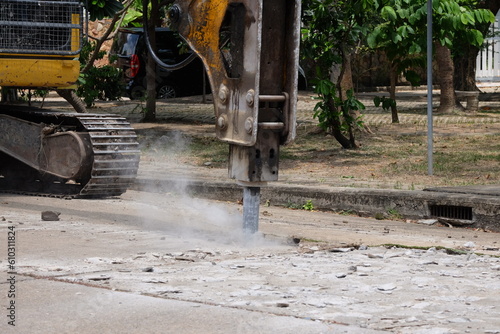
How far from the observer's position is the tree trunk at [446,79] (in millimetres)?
21609

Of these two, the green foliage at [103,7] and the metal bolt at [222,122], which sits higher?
the green foliage at [103,7]

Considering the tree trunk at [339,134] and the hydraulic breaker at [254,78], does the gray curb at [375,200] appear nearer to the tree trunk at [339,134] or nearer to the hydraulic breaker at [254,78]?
the hydraulic breaker at [254,78]

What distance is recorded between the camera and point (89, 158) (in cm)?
1078

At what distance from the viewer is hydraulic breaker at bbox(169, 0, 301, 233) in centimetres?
712

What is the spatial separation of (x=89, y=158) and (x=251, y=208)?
140 inches

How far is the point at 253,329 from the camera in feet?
16.0

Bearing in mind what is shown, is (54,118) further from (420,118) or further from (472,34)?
(420,118)

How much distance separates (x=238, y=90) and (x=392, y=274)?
184 cm

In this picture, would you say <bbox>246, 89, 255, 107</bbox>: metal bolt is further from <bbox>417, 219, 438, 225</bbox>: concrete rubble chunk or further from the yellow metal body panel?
the yellow metal body panel

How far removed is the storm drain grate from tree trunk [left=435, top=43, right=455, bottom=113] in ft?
39.2

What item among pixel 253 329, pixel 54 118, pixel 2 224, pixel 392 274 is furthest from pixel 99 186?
pixel 253 329

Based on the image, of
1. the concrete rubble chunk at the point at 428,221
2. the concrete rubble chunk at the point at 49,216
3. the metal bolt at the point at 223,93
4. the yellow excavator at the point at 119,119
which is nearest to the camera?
the yellow excavator at the point at 119,119

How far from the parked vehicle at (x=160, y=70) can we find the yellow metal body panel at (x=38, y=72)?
1538 cm

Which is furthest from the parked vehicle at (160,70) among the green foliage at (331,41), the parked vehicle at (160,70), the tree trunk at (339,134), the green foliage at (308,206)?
the green foliage at (308,206)
